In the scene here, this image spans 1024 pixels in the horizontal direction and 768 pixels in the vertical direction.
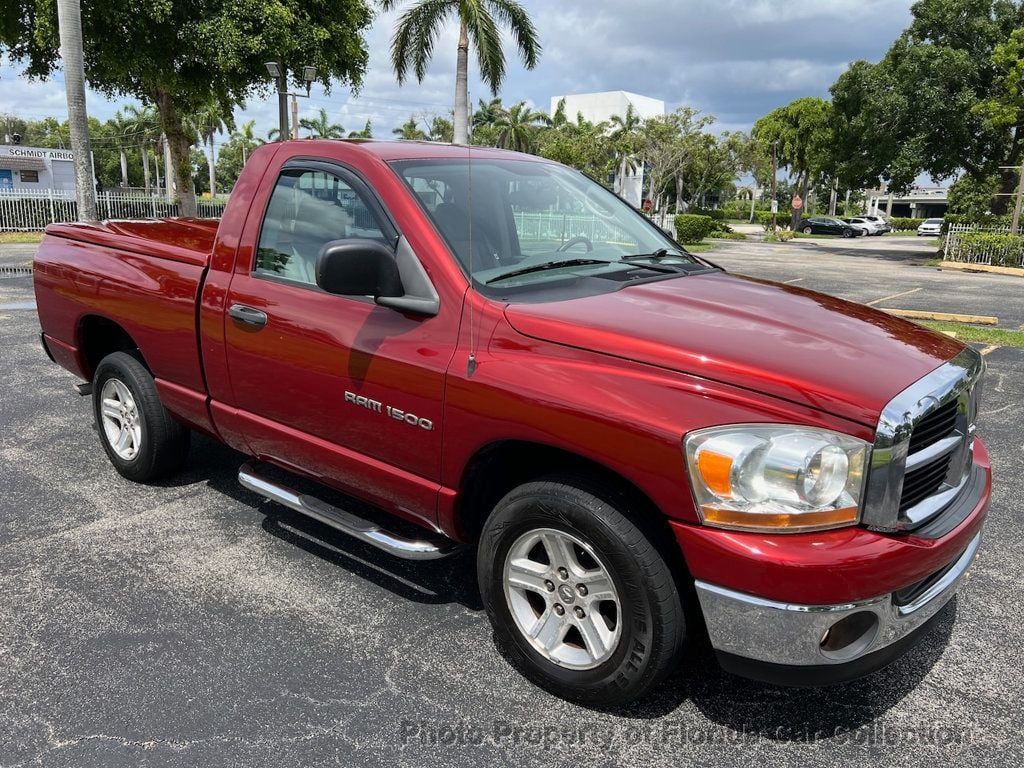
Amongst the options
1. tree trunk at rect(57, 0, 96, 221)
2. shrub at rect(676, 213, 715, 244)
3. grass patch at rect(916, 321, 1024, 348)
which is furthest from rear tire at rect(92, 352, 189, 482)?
shrub at rect(676, 213, 715, 244)

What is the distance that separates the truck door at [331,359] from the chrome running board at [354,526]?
11 cm

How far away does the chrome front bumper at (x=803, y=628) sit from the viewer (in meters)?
2.20

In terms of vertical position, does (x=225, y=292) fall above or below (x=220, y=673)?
above

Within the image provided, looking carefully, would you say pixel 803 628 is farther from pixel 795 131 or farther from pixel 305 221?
pixel 795 131

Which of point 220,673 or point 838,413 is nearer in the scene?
point 838,413

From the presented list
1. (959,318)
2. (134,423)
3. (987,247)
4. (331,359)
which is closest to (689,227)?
(987,247)

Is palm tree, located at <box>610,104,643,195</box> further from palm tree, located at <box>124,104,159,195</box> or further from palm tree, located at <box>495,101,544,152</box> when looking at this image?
palm tree, located at <box>124,104,159,195</box>

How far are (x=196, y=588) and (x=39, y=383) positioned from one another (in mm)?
4361

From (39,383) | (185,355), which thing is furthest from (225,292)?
(39,383)

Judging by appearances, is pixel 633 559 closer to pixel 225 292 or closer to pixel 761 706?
pixel 761 706

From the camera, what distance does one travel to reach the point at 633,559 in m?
2.38

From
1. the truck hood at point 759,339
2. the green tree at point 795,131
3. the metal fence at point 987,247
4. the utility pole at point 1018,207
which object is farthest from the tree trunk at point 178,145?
the green tree at point 795,131

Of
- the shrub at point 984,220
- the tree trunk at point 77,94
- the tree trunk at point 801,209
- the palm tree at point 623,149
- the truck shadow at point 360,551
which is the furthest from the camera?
the palm tree at point 623,149

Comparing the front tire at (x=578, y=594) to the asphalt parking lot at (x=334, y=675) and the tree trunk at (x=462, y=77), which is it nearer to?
the asphalt parking lot at (x=334, y=675)
